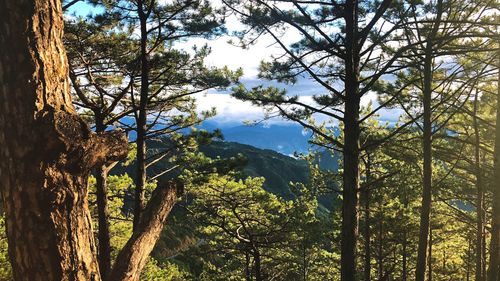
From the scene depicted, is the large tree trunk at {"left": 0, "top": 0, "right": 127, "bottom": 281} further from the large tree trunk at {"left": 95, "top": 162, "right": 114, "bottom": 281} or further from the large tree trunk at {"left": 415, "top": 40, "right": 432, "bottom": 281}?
the large tree trunk at {"left": 415, "top": 40, "right": 432, "bottom": 281}

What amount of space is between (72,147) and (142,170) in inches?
289

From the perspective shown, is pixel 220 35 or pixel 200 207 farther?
pixel 200 207

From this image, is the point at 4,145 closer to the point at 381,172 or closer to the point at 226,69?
the point at 226,69

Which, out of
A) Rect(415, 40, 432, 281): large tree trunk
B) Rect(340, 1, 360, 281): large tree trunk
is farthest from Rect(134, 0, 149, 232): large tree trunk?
Rect(415, 40, 432, 281): large tree trunk

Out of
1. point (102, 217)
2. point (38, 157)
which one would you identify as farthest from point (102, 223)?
point (38, 157)

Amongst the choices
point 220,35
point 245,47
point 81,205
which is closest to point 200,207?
point 220,35

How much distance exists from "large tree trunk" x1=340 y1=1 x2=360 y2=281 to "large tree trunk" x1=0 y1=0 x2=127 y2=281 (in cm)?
468

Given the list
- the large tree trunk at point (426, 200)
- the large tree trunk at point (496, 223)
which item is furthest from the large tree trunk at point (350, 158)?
the large tree trunk at point (426, 200)

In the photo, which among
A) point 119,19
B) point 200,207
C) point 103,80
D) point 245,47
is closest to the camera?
point 245,47

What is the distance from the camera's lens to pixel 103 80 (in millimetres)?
11164

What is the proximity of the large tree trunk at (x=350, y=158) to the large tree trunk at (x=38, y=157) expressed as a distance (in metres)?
4.68

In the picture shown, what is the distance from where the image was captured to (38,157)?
1742mm

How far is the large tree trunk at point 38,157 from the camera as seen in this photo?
5.72 ft

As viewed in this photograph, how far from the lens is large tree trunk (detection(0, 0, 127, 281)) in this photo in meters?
1.74
